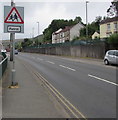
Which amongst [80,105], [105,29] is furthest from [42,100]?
[105,29]

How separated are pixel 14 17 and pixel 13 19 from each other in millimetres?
101

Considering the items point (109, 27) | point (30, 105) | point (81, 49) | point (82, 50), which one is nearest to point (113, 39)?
point (82, 50)

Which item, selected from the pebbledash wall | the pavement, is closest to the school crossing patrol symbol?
the pavement

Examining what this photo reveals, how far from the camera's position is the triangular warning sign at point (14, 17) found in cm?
910

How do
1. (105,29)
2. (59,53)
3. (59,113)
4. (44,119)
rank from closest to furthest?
(44,119) < (59,113) < (59,53) < (105,29)

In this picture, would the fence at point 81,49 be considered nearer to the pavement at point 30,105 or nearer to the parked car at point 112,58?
the parked car at point 112,58

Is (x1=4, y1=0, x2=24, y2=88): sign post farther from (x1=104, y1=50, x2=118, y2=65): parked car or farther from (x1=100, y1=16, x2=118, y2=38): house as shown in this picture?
(x1=100, y1=16, x2=118, y2=38): house

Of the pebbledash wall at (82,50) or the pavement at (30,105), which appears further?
the pebbledash wall at (82,50)

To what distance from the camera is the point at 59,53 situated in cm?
5266

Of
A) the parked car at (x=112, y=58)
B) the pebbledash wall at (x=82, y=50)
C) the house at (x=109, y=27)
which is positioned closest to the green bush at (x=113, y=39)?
the pebbledash wall at (x=82, y=50)

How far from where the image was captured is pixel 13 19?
9211 mm

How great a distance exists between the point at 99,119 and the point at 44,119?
1397 mm

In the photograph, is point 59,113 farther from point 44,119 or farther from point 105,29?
point 105,29

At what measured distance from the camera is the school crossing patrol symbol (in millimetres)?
9047
